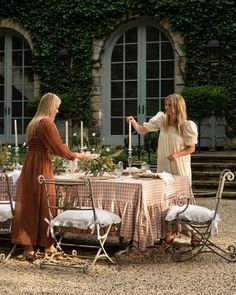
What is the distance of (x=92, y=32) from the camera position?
1384cm

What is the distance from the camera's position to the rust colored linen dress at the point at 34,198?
5617 mm

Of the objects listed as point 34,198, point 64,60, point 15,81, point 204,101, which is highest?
point 64,60

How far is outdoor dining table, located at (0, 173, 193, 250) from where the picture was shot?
539cm

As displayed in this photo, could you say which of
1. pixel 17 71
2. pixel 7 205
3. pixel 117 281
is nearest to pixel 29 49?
pixel 17 71

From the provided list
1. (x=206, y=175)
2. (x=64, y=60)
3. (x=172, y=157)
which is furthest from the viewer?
(x=64, y=60)

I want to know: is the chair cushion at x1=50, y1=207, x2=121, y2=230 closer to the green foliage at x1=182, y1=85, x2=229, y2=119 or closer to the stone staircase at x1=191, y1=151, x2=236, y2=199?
the stone staircase at x1=191, y1=151, x2=236, y2=199

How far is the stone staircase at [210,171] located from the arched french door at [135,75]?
281 cm

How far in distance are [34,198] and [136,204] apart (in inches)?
36.8

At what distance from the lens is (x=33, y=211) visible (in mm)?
5633

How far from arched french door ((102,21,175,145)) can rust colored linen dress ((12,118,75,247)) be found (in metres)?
8.09

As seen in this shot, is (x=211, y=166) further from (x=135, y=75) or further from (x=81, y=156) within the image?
(x=81, y=156)

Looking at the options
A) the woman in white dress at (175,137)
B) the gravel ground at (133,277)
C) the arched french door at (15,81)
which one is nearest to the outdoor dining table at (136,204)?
the gravel ground at (133,277)

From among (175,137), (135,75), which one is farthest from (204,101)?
(175,137)

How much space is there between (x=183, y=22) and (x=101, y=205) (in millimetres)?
8319
